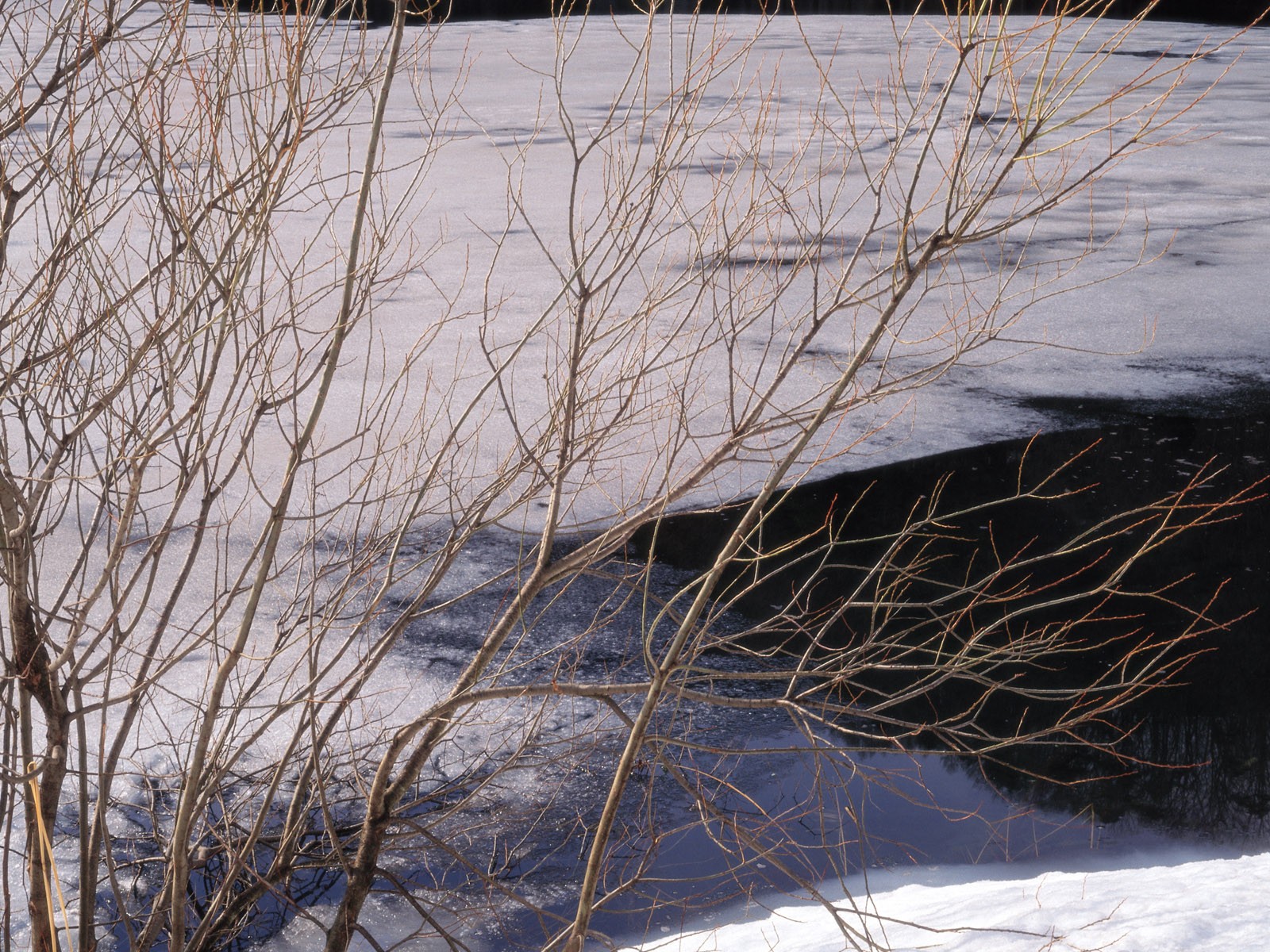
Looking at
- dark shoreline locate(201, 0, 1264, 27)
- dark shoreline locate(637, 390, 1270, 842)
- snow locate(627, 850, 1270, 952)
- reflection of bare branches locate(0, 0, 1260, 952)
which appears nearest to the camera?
reflection of bare branches locate(0, 0, 1260, 952)

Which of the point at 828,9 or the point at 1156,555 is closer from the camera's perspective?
the point at 1156,555

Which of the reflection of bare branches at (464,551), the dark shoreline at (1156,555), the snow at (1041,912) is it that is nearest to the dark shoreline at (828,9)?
the dark shoreline at (1156,555)

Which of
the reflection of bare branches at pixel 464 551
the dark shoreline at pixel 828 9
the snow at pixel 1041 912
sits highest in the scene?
the dark shoreline at pixel 828 9

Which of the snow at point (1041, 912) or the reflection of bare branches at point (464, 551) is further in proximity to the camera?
the snow at point (1041, 912)

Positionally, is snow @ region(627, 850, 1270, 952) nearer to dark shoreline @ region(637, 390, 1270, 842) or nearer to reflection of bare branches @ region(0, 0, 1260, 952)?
reflection of bare branches @ region(0, 0, 1260, 952)

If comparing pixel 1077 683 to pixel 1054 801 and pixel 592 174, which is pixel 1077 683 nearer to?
pixel 1054 801

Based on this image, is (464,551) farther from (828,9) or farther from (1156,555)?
(828,9)

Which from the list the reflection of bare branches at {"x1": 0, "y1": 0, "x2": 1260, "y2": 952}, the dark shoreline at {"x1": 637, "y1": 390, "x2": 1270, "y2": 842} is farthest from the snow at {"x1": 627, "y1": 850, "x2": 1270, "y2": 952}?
the dark shoreline at {"x1": 637, "y1": 390, "x2": 1270, "y2": 842}

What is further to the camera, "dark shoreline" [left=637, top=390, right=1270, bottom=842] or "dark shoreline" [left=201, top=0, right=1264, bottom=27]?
"dark shoreline" [left=201, top=0, right=1264, bottom=27]

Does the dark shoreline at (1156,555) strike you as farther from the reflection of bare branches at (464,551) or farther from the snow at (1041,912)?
the snow at (1041,912)

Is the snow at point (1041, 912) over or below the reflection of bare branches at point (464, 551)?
below

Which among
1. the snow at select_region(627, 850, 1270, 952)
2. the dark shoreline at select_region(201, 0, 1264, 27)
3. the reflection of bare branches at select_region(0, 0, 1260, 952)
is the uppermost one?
the dark shoreline at select_region(201, 0, 1264, 27)

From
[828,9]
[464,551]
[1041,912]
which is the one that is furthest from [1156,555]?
[828,9]

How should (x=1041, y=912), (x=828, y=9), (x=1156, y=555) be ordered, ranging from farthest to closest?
(x=828, y=9) → (x=1156, y=555) → (x=1041, y=912)
